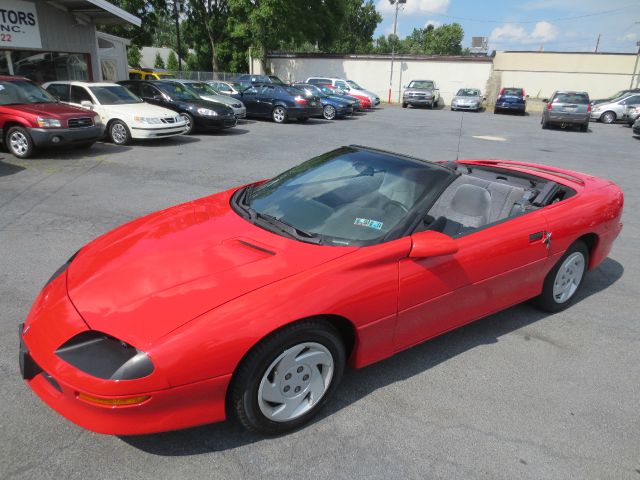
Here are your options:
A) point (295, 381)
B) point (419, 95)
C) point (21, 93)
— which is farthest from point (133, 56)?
point (295, 381)

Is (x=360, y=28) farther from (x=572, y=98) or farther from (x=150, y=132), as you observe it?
(x=150, y=132)

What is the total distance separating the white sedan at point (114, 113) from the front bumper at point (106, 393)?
9.96m

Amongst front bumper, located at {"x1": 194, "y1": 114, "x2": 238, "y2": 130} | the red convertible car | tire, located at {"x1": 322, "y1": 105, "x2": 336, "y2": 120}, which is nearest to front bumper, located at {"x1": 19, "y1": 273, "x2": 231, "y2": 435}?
the red convertible car

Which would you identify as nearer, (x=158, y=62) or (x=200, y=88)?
(x=200, y=88)

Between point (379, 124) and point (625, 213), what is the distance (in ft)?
42.5

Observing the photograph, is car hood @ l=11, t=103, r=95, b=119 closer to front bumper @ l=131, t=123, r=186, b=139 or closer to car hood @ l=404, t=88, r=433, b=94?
front bumper @ l=131, t=123, r=186, b=139

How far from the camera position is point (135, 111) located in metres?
11.4

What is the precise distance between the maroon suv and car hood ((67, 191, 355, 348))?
7.61 m

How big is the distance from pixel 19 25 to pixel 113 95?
16.2 feet

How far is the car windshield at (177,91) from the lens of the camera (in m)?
14.0

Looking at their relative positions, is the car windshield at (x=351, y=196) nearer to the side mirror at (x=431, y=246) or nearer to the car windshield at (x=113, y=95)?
the side mirror at (x=431, y=246)

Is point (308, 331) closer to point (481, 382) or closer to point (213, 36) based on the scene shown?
point (481, 382)

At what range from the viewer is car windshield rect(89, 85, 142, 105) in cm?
1148

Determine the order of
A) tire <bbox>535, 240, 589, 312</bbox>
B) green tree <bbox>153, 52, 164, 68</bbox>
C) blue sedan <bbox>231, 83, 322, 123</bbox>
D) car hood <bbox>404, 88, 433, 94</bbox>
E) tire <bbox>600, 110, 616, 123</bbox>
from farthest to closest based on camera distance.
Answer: green tree <bbox>153, 52, 164, 68</bbox>
car hood <bbox>404, 88, 433, 94</bbox>
tire <bbox>600, 110, 616, 123</bbox>
blue sedan <bbox>231, 83, 322, 123</bbox>
tire <bbox>535, 240, 589, 312</bbox>
